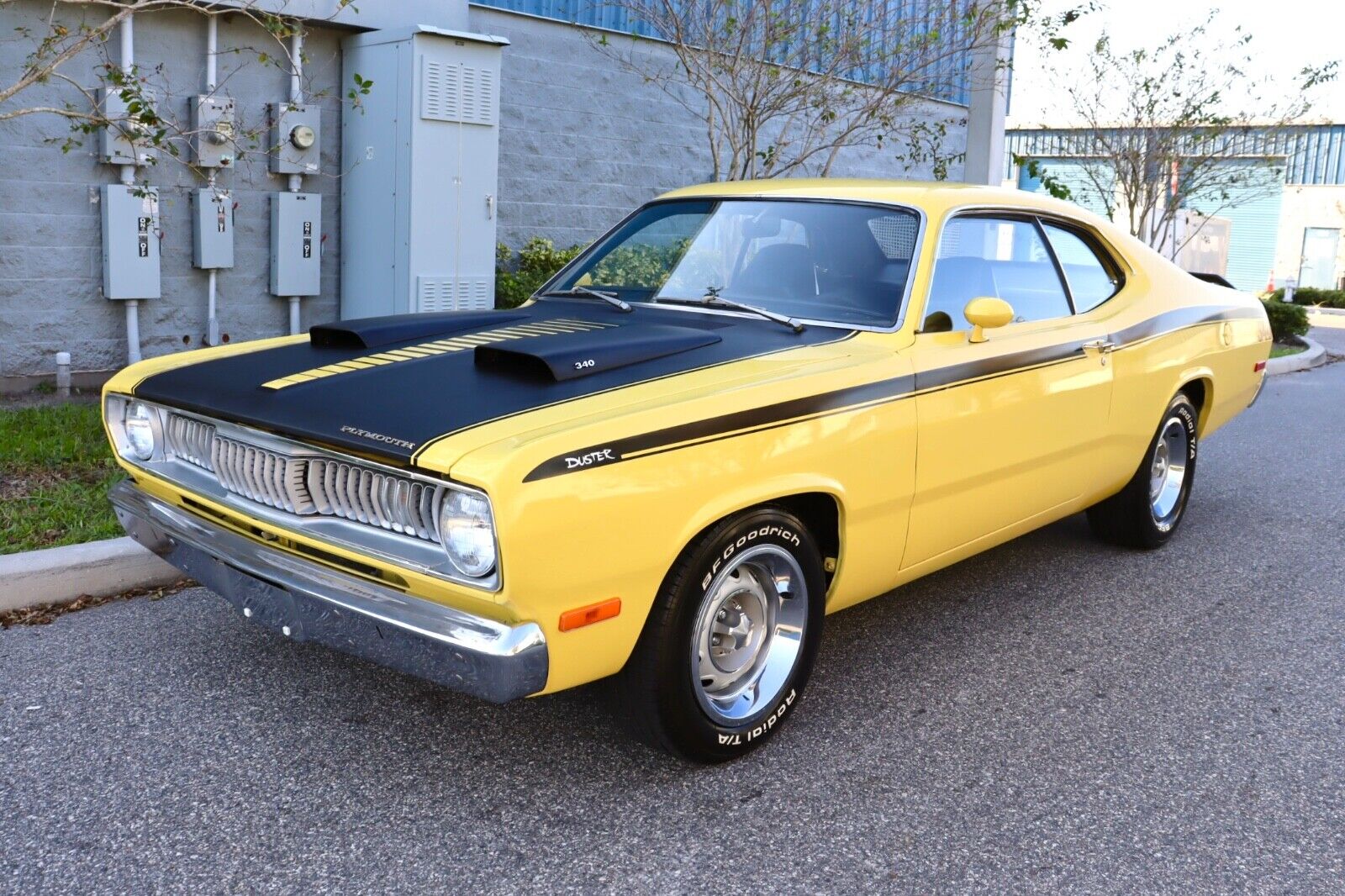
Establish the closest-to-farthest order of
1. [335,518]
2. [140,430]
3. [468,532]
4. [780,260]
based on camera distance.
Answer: [468,532], [335,518], [140,430], [780,260]

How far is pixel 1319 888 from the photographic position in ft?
9.52

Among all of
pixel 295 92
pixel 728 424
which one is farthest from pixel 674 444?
pixel 295 92

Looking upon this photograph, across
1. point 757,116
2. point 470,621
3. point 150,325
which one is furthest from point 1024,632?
point 150,325

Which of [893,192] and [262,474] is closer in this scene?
[262,474]

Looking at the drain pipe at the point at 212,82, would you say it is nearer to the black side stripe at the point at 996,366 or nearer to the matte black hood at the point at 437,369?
the matte black hood at the point at 437,369

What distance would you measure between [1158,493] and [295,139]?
19.8 ft

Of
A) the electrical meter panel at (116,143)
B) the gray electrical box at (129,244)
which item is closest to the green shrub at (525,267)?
the gray electrical box at (129,244)

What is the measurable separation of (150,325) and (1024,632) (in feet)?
20.6

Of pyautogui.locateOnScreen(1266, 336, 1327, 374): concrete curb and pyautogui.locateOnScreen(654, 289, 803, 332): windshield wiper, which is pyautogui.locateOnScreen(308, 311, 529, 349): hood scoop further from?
pyautogui.locateOnScreen(1266, 336, 1327, 374): concrete curb

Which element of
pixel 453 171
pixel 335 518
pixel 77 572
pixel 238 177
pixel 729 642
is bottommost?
pixel 77 572

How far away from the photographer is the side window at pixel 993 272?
164 inches

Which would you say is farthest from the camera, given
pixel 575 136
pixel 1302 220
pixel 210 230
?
pixel 1302 220

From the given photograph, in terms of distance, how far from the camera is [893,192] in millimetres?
→ 4398

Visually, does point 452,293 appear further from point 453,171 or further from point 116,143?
point 116,143
